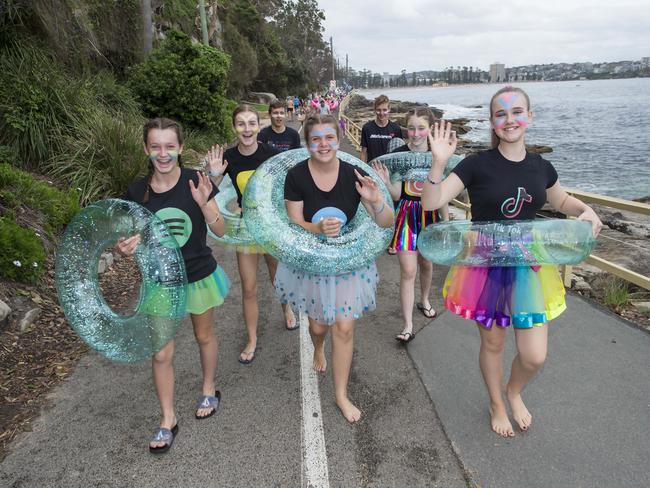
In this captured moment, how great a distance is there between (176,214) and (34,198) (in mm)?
4057

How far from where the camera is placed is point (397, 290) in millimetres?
5379

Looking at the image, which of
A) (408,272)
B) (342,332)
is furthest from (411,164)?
(342,332)

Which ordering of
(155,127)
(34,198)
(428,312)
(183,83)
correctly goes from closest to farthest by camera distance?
1. (155,127)
2. (428,312)
3. (34,198)
4. (183,83)

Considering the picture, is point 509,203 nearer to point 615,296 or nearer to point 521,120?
point 521,120

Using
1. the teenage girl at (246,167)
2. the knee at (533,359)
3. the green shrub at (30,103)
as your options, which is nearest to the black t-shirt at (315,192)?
the teenage girl at (246,167)

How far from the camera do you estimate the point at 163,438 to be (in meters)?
2.87

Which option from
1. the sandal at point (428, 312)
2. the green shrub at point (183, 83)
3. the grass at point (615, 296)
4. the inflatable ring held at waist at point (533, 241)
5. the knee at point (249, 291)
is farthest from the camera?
the green shrub at point (183, 83)

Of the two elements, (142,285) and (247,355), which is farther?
(247,355)

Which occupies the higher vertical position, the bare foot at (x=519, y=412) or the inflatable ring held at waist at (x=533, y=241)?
the inflatable ring held at waist at (x=533, y=241)

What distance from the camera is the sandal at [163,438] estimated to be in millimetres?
2816

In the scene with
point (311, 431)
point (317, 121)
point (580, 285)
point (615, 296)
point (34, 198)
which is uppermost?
point (317, 121)

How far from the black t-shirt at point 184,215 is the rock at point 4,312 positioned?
2.28m

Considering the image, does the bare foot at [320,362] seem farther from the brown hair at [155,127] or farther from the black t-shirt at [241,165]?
the brown hair at [155,127]

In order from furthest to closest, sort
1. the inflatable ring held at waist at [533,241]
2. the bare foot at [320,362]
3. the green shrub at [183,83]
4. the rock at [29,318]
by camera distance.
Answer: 1. the green shrub at [183,83]
2. the rock at [29,318]
3. the bare foot at [320,362]
4. the inflatable ring held at waist at [533,241]
